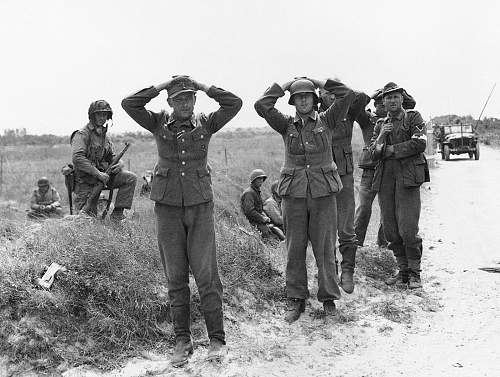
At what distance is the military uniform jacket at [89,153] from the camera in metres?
6.86

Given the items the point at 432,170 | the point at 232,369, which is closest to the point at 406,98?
the point at 232,369

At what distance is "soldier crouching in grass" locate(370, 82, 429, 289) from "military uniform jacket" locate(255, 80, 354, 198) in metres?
1.25

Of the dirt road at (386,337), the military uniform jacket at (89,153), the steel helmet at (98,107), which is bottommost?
the dirt road at (386,337)

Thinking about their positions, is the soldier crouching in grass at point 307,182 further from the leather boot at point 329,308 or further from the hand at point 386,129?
the hand at point 386,129

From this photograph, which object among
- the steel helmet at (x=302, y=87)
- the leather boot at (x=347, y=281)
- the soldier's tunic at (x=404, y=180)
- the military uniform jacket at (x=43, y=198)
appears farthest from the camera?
the military uniform jacket at (x=43, y=198)

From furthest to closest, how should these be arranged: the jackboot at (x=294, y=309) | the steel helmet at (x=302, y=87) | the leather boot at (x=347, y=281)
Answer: the leather boot at (x=347, y=281), the jackboot at (x=294, y=309), the steel helmet at (x=302, y=87)

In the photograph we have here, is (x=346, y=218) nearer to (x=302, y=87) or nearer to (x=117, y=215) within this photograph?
(x=302, y=87)

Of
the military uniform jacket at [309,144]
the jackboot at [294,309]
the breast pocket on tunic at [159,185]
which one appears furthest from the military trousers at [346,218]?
the breast pocket on tunic at [159,185]

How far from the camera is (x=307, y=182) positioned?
205 inches

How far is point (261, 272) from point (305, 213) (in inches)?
42.1

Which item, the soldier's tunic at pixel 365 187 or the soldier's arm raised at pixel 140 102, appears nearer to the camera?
the soldier's arm raised at pixel 140 102

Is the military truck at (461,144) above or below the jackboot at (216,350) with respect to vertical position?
above

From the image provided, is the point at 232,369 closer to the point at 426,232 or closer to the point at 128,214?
the point at 128,214

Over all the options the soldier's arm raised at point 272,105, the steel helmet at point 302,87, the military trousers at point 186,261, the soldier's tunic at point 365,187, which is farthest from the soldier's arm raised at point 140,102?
the soldier's tunic at point 365,187
